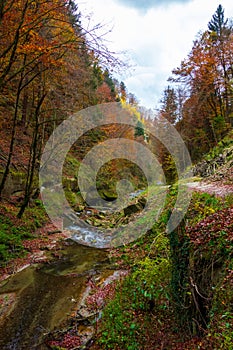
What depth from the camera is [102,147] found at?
18125 millimetres

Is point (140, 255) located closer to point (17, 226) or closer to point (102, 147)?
point (17, 226)

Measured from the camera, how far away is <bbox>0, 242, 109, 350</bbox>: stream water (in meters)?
3.59

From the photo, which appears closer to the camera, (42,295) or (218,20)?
(42,295)

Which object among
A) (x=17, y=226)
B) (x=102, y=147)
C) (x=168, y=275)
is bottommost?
(x=168, y=275)

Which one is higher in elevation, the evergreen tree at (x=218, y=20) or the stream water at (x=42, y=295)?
the evergreen tree at (x=218, y=20)

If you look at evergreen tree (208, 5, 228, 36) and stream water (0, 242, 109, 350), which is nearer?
stream water (0, 242, 109, 350)

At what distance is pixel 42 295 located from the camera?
4754 mm

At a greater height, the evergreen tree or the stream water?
the evergreen tree

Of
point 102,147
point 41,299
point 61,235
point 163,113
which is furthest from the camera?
point 163,113

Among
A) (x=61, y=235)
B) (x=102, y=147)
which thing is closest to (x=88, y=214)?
(x=61, y=235)

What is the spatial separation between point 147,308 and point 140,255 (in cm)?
244

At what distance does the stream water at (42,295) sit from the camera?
11.8 ft

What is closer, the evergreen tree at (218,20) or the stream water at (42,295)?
the stream water at (42,295)

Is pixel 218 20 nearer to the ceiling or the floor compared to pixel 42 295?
nearer to the ceiling
